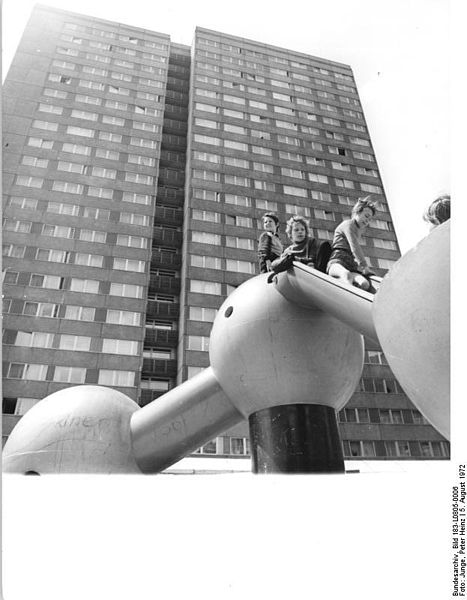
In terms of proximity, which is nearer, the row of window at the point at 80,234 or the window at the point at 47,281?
the window at the point at 47,281

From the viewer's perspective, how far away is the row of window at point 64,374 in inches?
1110

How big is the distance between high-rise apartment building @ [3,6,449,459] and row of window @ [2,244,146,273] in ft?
0.44

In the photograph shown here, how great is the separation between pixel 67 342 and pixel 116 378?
13.6 ft

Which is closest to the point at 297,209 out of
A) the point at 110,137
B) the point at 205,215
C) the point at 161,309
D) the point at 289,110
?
the point at 205,215

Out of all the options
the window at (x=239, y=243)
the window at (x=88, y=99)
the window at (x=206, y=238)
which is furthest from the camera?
the window at (x=88, y=99)

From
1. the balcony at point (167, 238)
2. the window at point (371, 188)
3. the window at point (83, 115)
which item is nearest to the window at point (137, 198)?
the balcony at point (167, 238)

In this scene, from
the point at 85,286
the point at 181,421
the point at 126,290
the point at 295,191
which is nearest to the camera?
the point at 181,421

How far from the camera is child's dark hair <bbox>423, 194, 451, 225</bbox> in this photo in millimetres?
2848

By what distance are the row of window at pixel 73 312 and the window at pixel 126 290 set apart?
1337 millimetres

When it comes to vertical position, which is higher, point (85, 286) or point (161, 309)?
point (161, 309)

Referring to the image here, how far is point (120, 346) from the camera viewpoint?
30.7 meters

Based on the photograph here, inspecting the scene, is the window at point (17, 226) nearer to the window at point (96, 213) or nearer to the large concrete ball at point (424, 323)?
the window at point (96, 213)

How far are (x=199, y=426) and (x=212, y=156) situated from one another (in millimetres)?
37646

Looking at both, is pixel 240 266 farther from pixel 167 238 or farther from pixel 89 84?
pixel 89 84
